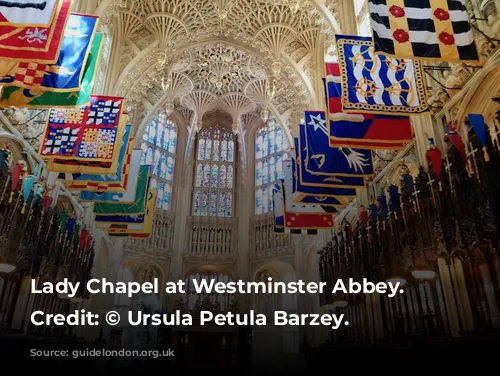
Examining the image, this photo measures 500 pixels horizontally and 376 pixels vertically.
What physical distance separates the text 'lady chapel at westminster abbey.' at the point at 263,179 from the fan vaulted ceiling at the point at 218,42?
0.36 feet

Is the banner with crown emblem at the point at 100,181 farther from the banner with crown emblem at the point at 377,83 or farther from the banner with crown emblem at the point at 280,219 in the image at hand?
the banner with crown emblem at the point at 377,83

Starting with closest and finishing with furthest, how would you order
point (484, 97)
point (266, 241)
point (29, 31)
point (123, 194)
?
point (29, 31)
point (484, 97)
point (123, 194)
point (266, 241)

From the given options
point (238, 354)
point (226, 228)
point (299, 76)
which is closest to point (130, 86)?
point (299, 76)

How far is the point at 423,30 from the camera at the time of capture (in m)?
7.24

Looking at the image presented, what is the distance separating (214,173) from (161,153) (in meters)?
4.38

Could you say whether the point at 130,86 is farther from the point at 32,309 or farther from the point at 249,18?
the point at 32,309

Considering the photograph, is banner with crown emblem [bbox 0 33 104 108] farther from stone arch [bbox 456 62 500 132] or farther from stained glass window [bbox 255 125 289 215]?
stained glass window [bbox 255 125 289 215]

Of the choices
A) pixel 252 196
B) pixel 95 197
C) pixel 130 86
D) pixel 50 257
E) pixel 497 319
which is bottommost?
pixel 497 319

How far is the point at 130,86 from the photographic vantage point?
21906 mm

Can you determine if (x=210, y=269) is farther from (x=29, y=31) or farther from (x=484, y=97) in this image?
(x=29, y=31)

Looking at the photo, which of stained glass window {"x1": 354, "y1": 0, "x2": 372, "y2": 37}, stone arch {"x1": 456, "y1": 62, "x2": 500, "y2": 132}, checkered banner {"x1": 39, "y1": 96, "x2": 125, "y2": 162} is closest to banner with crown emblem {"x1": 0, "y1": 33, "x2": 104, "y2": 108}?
checkered banner {"x1": 39, "y1": 96, "x2": 125, "y2": 162}

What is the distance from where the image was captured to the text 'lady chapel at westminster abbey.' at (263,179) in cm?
740

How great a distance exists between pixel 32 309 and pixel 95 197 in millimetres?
4114

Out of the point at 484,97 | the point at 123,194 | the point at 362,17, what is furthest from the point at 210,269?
the point at 484,97
